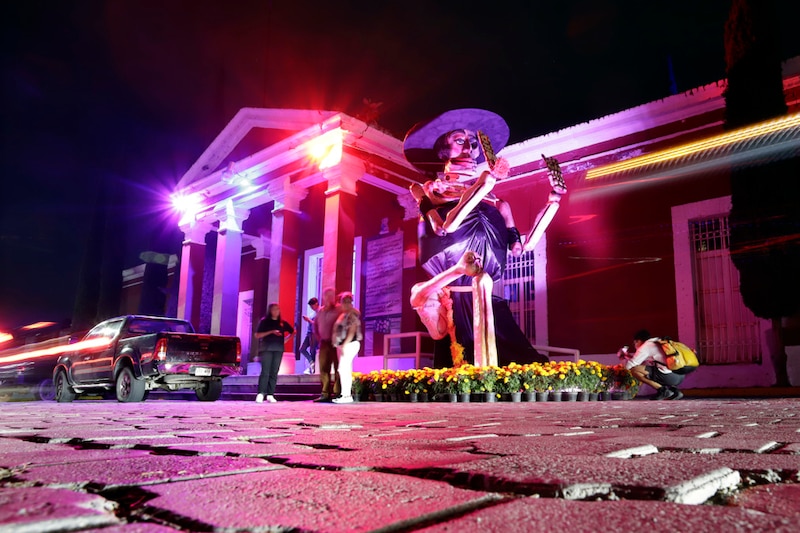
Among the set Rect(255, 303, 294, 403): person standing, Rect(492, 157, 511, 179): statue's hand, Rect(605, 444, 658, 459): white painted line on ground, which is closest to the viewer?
Rect(605, 444, 658, 459): white painted line on ground

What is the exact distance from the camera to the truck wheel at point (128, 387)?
10.2 meters

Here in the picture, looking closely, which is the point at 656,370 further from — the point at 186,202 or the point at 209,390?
the point at 186,202

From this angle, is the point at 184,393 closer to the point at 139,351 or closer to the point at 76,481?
the point at 139,351

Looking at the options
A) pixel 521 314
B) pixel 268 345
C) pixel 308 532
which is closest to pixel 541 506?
pixel 308 532

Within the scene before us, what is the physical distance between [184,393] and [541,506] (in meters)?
15.2

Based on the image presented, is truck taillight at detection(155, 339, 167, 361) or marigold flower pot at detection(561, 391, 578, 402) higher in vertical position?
truck taillight at detection(155, 339, 167, 361)

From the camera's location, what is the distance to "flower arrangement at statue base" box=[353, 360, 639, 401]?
8430 millimetres

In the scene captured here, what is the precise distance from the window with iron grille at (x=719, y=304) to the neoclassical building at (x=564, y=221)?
24 mm

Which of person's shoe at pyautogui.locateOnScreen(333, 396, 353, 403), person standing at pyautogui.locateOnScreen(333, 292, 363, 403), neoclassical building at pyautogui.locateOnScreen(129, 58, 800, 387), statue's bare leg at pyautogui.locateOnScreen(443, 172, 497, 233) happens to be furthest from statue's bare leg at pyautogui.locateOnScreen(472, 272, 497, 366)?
person's shoe at pyautogui.locateOnScreen(333, 396, 353, 403)

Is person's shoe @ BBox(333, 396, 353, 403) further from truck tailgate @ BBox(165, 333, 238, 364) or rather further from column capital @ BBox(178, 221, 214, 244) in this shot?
column capital @ BBox(178, 221, 214, 244)

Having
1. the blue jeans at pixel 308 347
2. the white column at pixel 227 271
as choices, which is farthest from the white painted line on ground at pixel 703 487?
the white column at pixel 227 271

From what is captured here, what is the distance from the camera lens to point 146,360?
10.1 meters

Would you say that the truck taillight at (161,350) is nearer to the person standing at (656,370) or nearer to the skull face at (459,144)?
the skull face at (459,144)

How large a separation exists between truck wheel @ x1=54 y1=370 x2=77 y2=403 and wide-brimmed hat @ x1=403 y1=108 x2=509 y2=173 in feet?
27.6
